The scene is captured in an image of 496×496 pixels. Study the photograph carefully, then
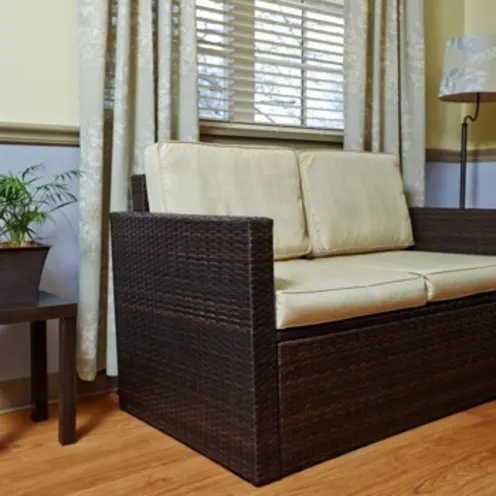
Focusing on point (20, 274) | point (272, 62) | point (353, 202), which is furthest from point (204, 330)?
point (272, 62)

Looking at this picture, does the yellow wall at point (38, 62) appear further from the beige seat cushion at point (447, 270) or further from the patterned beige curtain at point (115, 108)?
the beige seat cushion at point (447, 270)

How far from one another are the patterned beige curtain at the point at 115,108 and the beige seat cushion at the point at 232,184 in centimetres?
17

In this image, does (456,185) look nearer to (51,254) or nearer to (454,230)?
(454,230)

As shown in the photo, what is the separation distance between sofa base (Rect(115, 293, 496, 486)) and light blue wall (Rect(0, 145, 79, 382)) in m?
0.31

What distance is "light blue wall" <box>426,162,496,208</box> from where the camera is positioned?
10.8 feet

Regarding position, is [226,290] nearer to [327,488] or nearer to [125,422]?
[327,488]

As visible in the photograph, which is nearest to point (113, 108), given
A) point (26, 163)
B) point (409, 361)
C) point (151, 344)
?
point (26, 163)

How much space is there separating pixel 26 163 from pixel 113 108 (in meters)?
0.33

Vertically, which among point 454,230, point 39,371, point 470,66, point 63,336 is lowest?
point 39,371

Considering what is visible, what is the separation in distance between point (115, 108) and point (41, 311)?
74 centimetres

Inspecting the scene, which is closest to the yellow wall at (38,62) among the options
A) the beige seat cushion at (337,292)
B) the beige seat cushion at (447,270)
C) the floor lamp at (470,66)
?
the beige seat cushion at (337,292)

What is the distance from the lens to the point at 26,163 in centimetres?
217

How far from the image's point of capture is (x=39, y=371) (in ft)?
6.79

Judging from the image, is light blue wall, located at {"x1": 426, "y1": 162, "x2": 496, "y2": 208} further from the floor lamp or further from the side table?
the side table
